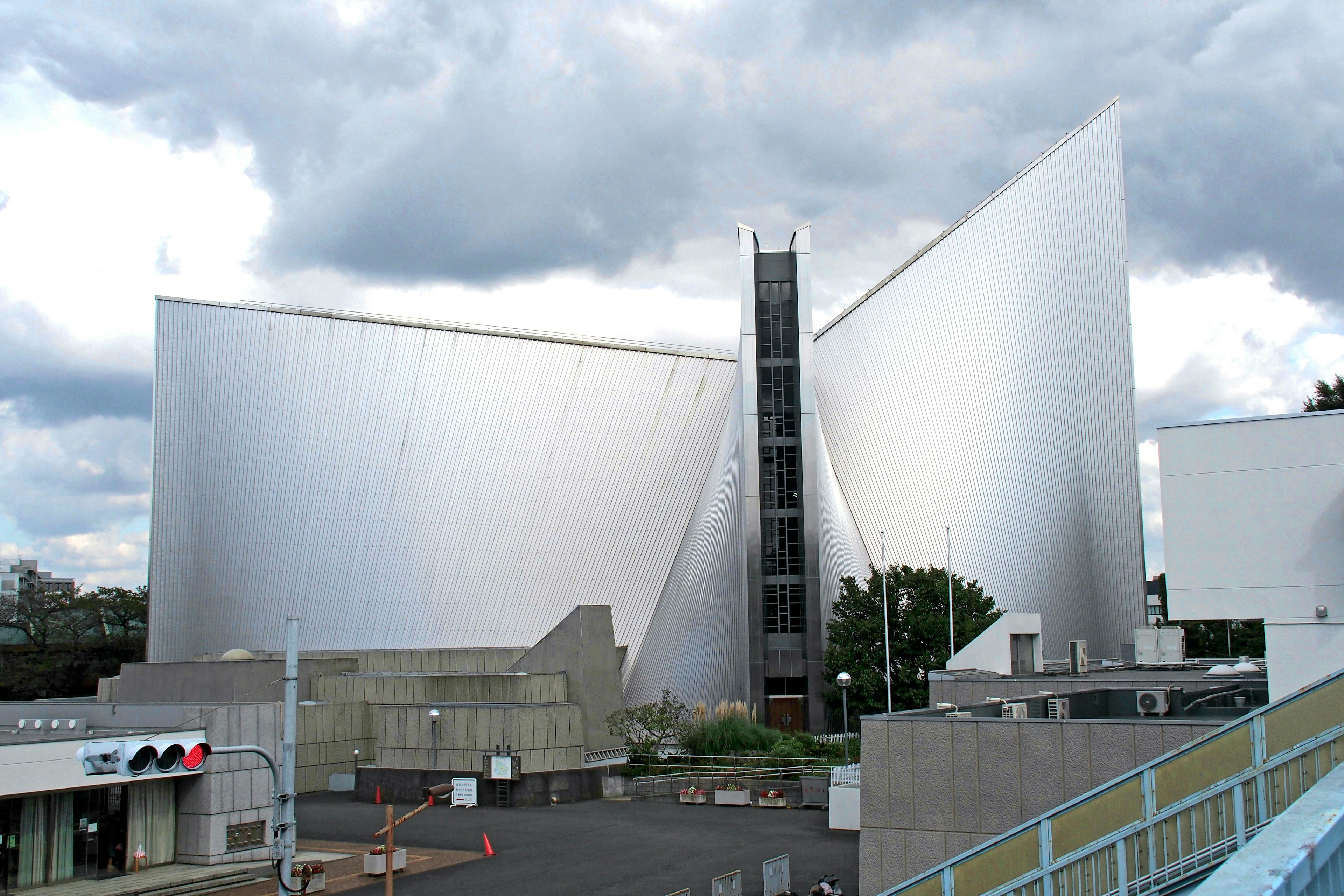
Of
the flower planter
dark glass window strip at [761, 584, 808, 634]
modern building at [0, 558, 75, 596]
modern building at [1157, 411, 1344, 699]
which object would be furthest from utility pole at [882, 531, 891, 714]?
modern building at [0, 558, 75, 596]

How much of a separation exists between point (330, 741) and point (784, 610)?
1377cm

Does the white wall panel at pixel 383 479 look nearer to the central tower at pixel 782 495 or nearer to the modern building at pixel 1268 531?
the central tower at pixel 782 495

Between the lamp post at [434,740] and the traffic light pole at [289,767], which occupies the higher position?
the traffic light pole at [289,767]

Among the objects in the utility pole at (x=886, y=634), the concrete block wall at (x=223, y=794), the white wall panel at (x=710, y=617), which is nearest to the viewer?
the concrete block wall at (x=223, y=794)

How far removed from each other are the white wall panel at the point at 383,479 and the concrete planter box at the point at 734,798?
18.3 metres

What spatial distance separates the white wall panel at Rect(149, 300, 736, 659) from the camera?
1646 inches

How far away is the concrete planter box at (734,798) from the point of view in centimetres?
2316

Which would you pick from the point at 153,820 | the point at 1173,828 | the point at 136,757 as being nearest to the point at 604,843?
the point at 153,820

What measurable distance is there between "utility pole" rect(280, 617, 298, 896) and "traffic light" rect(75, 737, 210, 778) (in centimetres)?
132

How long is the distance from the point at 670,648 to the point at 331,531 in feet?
50.0

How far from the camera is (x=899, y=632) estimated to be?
33.2 meters

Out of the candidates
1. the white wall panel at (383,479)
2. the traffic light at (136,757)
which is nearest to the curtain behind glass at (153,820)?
the traffic light at (136,757)

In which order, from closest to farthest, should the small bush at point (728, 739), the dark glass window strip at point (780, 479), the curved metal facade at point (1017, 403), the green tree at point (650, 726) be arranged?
the small bush at point (728, 739) → the green tree at point (650, 726) → the dark glass window strip at point (780, 479) → the curved metal facade at point (1017, 403)

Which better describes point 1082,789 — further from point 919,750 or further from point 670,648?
point 670,648
